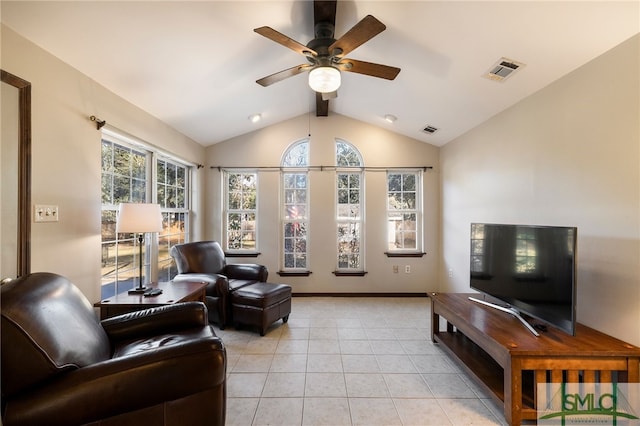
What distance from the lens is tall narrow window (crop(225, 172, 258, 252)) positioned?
452cm

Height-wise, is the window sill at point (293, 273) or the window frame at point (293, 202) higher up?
the window frame at point (293, 202)

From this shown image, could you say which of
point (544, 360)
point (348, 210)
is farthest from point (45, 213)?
point (348, 210)

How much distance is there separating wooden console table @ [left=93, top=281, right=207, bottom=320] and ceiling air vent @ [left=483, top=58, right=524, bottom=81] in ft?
10.5

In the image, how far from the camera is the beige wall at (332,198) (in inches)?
173

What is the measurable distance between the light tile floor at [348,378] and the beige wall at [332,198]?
3.43ft

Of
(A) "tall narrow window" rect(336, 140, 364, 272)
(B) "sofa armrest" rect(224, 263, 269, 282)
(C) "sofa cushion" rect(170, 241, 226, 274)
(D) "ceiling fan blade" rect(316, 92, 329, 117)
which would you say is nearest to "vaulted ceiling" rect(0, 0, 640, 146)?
(D) "ceiling fan blade" rect(316, 92, 329, 117)

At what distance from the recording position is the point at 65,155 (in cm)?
202

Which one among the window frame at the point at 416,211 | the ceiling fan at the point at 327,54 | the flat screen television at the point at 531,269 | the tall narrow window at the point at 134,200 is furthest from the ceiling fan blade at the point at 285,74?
the window frame at the point at 416,211

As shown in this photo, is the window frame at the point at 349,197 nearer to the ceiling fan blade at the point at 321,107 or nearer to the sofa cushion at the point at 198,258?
the ceiling fan blade at the point at 321,107

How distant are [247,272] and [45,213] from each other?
2087 millimetres

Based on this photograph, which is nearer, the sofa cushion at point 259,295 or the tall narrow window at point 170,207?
the sofa cushion at point 259,295

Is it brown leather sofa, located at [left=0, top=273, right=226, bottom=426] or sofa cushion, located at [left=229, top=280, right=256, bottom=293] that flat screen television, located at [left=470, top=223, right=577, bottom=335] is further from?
sofa cushion, located at [left=229, top=280, right=256, bottom=293]

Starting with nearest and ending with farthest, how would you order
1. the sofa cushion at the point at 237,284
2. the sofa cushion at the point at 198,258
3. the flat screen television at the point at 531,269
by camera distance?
the flat screen television at the point at 531,269
the sofa cushion at the point at 237,284
the sofa cushion at the point at 198,258

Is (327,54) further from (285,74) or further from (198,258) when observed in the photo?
(198,258)
